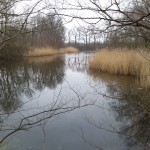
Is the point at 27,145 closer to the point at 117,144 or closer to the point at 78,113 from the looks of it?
the point at 117,144

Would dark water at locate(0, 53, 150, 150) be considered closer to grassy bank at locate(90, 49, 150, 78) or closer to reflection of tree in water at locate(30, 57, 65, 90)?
reflection of tree in water at locate(30, 57, 65, 90)

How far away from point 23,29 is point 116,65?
8005 millimetres

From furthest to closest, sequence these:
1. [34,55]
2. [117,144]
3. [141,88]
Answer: [34,55] → [141,88] → [117,144]

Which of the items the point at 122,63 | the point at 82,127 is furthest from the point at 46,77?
the point at 82,127

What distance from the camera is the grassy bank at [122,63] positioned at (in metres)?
8.05

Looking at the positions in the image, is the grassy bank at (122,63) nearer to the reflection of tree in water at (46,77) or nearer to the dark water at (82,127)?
the reflection of tree in water at (46,77)

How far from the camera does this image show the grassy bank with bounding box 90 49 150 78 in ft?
26.4

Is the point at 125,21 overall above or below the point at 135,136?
above

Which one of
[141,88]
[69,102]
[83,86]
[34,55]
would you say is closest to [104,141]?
[69,102]


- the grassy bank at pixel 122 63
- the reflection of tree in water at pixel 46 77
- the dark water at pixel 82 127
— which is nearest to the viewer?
the dark water at pixel 82 127

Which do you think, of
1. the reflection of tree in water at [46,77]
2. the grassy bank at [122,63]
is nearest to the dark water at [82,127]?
the reflection of tree in water at [46,77]

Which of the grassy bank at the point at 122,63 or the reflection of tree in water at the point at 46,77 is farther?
the grassy bank at the point at 122,63

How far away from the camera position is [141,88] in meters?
6.28

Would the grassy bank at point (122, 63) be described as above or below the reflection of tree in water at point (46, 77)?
above
